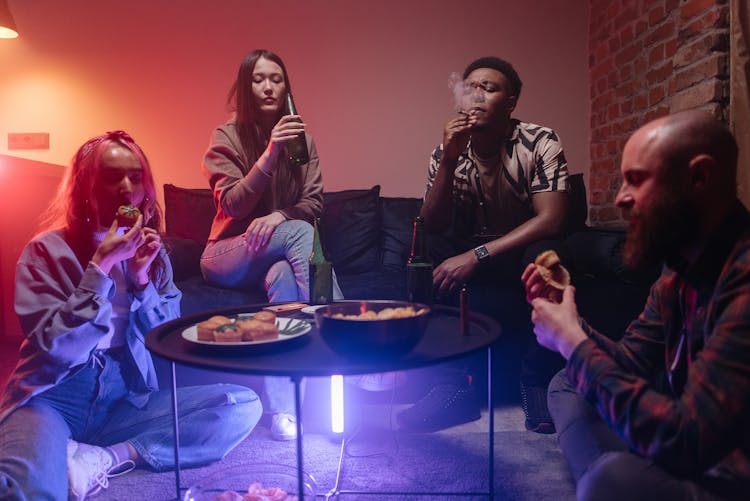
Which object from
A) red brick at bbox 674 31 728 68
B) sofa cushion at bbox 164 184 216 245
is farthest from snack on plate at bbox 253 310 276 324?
red brick at bbox 674 31 728 68

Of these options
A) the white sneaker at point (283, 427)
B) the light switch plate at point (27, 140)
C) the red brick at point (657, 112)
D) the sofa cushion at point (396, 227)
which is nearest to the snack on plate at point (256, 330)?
the white sneaker at point (283, 427)

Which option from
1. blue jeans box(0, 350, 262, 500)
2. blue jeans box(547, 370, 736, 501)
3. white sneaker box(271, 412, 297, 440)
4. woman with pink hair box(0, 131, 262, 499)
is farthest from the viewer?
white sneaker box(271, 412, 297, 440)

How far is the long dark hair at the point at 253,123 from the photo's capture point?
2395mm

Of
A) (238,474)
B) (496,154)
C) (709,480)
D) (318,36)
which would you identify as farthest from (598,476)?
(318,36)

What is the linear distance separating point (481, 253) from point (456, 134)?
53cm

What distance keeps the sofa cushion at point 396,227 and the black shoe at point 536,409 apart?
0.93 metres

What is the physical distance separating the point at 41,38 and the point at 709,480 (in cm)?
388

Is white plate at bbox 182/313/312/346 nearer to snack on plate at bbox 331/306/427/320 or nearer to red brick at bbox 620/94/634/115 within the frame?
snack on plate at bbox 331/306/427/320

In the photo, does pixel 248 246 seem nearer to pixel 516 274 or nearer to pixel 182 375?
pixel 182 375

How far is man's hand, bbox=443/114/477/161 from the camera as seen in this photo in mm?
2373

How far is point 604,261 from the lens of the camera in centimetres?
214

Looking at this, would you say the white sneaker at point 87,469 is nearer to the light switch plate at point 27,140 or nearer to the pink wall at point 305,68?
the pink wall at point 305,68

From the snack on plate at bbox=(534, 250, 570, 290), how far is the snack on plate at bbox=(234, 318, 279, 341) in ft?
1.71

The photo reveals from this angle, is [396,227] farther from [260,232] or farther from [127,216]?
[127,216]
